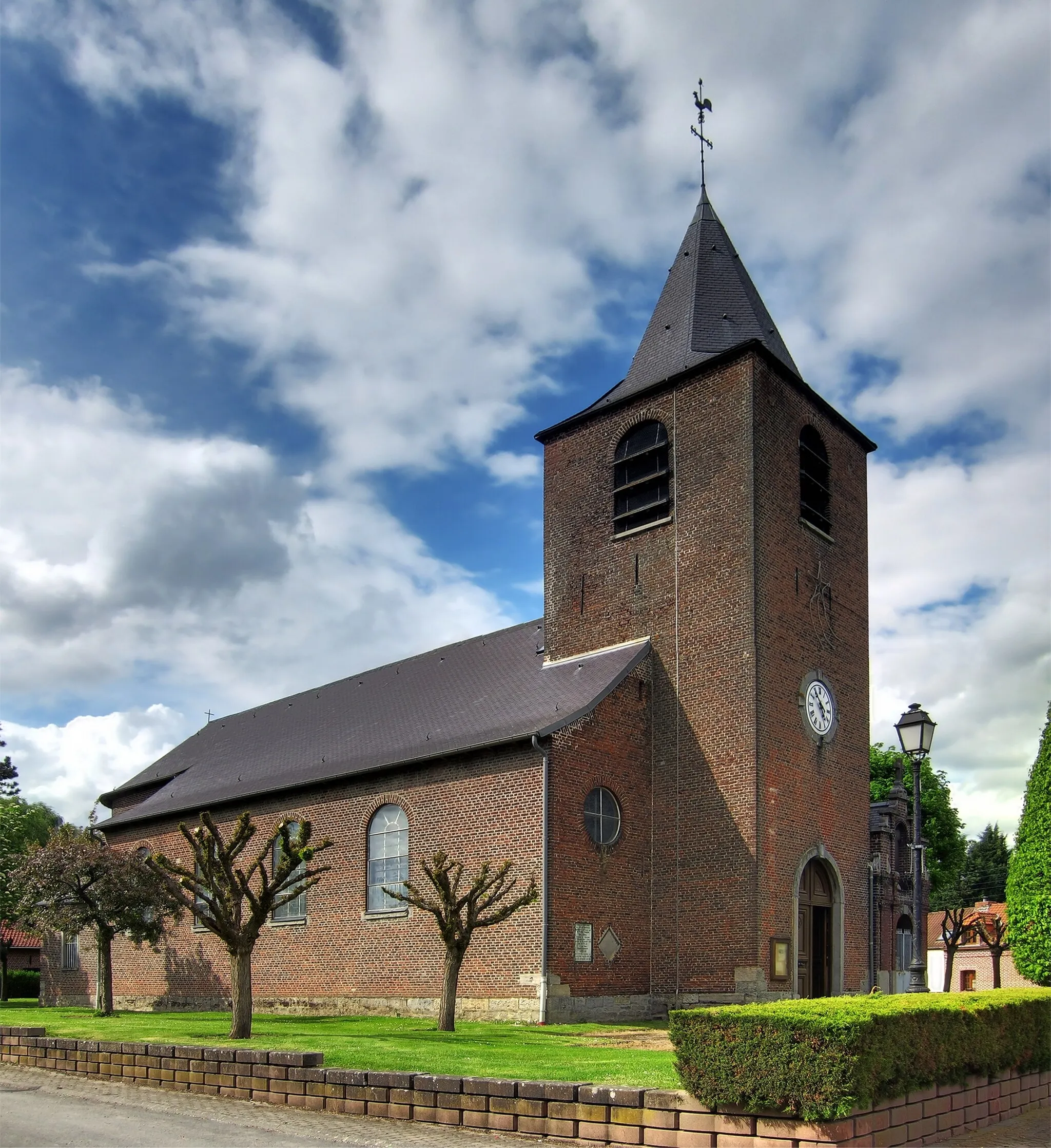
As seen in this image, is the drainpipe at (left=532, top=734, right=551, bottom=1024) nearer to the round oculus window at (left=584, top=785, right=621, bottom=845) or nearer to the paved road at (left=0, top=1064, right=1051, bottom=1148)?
the round oculus window at (left=584, top=785, right=621, bottom=845)

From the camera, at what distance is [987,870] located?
299 feet

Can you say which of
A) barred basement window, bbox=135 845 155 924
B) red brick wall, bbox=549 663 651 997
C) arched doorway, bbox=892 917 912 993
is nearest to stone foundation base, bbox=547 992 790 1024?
red brick wall, bbox=549 663 651 997

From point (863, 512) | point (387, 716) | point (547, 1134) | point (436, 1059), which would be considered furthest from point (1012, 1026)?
point (387, 716)

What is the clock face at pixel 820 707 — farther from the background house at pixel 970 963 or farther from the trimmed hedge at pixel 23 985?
the trimmed hedge at pixel 23 985

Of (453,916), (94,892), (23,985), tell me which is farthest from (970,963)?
(23,985)

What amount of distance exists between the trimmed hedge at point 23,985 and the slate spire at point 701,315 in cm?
4066

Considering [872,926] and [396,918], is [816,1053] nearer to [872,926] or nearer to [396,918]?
[396,918]

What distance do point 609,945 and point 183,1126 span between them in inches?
435

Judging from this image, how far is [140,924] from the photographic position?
25984 millimetres

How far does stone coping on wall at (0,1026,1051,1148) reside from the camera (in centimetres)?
865

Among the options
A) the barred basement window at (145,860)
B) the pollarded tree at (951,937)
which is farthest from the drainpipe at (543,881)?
the pollarded tree at (951,937)

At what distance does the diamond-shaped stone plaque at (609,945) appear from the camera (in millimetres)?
19922

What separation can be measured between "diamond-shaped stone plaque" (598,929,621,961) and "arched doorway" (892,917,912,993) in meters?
8.42

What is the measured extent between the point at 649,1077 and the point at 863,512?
17661mm
